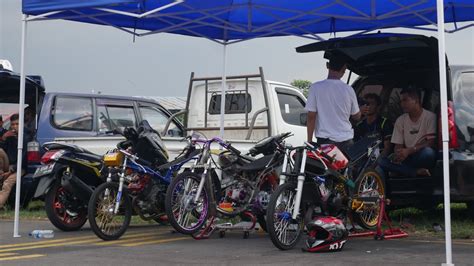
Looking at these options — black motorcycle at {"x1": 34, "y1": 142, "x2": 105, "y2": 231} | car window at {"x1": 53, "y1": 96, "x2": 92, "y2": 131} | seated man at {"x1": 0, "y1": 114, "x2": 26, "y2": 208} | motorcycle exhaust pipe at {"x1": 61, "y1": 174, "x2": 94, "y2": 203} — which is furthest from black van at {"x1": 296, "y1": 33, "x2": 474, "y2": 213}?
seated man at {"x1": 0, "y1": 114, "x2": 26, "y2": 208}

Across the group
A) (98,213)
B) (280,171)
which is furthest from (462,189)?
(98,213)

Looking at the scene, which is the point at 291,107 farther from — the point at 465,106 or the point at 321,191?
the point at 321,191

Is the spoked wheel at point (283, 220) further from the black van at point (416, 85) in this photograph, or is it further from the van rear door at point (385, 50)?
the van rear door at point (385, 50)

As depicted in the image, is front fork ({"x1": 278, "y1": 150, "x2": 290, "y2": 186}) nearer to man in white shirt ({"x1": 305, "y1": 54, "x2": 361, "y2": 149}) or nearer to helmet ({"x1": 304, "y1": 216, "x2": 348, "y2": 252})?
helmet ({"x1": 304, "y1": 216, "x2": 348, "y2": 252})

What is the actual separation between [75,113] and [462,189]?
6.52m

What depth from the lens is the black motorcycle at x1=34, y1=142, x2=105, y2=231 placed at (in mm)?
9477

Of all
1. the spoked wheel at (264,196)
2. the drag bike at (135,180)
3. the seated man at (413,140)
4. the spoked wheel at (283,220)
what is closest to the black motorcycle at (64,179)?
the drag bike at (135,180)

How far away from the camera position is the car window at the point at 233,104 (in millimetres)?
13086

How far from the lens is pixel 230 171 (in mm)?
9016

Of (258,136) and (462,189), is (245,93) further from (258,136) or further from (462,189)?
(462,189)

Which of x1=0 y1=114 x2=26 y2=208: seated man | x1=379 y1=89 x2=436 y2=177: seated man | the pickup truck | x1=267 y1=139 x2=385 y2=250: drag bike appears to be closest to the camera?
x1=267 y1=139 x2=385 y2=250: drag bike

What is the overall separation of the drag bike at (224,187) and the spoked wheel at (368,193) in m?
0.94

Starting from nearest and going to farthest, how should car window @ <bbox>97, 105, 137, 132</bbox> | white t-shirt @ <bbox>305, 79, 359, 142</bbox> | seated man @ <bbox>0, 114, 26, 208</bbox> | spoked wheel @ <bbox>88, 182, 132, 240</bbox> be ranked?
spoked wheel @ <bbox>88, 182, 132, 240</bbox>
white t-shirt @ <bbox>305, 79, 359, 142</bbox>
seated man @ <bbox>0, 114, 26, 208</bbox>
car window @ <bbox>97, 105, 137, 132</bbox>

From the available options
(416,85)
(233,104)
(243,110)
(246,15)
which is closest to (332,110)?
(416,85)
